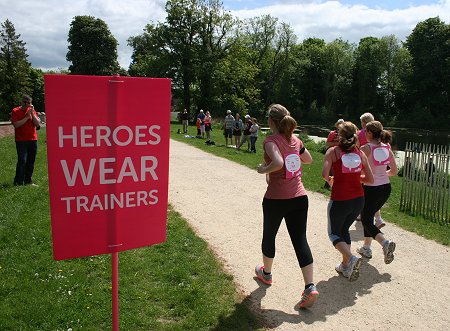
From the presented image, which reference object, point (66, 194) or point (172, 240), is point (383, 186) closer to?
point (172, 240)

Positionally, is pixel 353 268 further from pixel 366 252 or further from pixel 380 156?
pixel 380 156

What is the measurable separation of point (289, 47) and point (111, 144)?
69556 millimetres

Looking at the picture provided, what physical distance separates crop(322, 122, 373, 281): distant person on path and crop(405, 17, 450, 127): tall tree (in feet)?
197

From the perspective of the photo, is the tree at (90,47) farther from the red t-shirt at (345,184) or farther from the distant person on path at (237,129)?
the red t-shirt at (345,184)

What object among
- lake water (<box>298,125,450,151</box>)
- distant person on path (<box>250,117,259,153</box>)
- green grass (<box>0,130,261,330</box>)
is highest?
distant person on path (<box>250,117,259,153</box>)

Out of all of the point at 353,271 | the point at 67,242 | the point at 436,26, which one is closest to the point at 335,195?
the point at 353,271

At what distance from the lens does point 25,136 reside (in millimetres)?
9469

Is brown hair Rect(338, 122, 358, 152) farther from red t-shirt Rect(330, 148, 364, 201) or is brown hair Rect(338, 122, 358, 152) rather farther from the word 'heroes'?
the word 'heroes'

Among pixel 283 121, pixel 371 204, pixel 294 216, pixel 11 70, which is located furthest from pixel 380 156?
pixel 11 70

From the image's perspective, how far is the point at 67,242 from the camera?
2914 millimetres

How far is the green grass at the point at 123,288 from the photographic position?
401 centimetres

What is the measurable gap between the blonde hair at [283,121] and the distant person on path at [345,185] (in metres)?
0.76

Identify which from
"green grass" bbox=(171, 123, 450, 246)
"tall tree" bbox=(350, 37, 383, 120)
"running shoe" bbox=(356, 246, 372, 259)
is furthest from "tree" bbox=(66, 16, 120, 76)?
"running shoe" bbox=(356, 246, 372, 259)

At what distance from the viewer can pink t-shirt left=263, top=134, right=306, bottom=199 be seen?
4293mm
